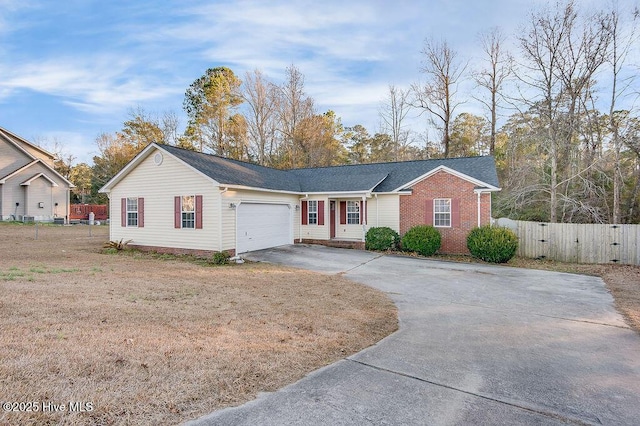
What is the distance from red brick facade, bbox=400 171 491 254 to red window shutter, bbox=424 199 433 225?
0.04 meters

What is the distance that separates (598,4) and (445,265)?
14672mm

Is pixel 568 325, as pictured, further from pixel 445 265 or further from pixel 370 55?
pixel 370 55

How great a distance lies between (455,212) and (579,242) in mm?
4729

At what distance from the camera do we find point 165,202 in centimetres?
1398

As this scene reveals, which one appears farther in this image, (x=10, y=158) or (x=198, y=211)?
(x=10, y=158)

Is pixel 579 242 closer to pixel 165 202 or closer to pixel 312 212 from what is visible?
pixel 312 212

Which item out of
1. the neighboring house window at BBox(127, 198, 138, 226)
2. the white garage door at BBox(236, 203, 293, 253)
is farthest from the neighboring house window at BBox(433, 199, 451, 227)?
the neighboring house window at BBox(127, 198, 138, 226)

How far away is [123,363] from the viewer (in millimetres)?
3676

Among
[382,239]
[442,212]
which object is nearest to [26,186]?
[382,239]

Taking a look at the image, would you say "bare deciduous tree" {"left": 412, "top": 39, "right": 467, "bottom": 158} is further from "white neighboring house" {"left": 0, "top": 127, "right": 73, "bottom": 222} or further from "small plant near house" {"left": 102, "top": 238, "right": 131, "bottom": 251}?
"white neighboring house" {"left": 0, "top": 127, "right": 73, "bottom": 222}

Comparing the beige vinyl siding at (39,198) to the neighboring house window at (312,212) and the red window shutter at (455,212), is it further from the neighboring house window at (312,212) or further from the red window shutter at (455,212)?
the red window shutter at (455,212)

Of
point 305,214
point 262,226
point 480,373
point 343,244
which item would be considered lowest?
point 480,373

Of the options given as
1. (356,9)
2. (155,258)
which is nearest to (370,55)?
(356,9)

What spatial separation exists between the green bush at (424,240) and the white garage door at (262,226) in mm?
5949
